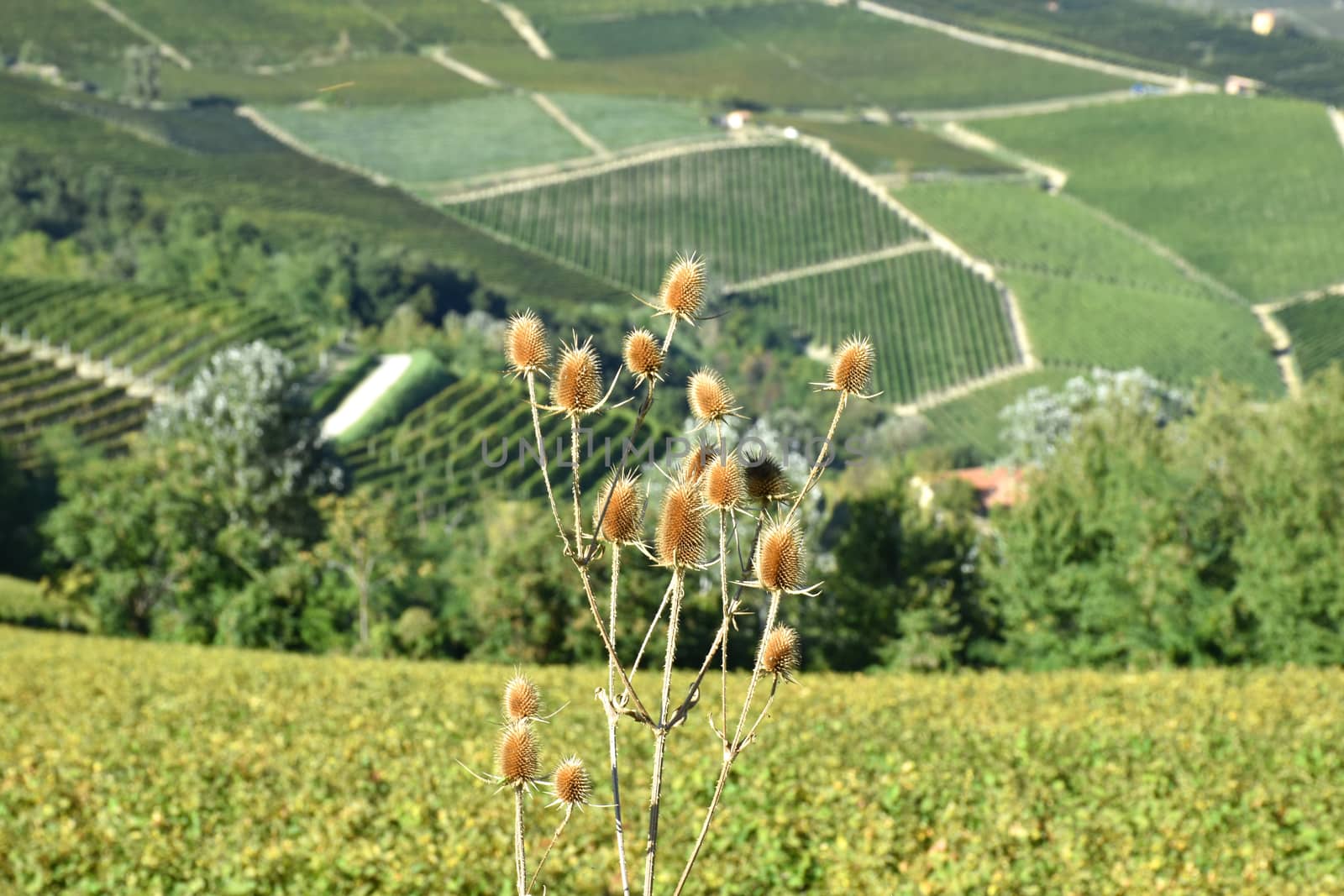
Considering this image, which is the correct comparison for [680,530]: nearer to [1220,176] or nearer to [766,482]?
[766,482]

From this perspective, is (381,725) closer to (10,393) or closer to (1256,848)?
(1256,848)

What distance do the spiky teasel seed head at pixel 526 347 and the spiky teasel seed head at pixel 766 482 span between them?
55cm

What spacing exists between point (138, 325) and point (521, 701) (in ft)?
206

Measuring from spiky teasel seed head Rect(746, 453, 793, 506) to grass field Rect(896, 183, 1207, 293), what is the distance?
93343 mm

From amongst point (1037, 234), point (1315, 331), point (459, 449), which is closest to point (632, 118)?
point (1037, 234)

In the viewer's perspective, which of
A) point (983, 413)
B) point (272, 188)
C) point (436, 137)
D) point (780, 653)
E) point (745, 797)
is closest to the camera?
point (780, 653)

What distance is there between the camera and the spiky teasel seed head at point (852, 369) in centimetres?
343

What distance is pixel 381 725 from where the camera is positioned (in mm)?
10688

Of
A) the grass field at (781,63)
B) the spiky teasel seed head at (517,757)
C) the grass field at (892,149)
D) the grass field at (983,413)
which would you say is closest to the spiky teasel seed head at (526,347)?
the spiky teasel seed head at (517,757)

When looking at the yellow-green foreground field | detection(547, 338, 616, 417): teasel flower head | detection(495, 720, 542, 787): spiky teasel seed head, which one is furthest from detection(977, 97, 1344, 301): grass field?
detection(495, 720, 542, 787): spiky teasel seed head

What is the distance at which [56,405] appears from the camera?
176 feet

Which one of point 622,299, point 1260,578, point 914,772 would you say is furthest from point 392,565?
point 622,299

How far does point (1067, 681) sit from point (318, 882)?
8.16m

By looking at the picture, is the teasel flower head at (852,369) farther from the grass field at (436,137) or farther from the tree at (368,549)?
the grass field at (436,137)
